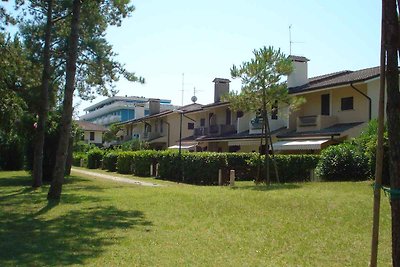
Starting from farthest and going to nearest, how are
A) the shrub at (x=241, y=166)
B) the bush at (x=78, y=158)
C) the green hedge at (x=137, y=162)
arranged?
1. the bush at (x=78, y=158)
2. the green hedge at (x=137, y=162)
3. the shrub at (x=241, y=166)

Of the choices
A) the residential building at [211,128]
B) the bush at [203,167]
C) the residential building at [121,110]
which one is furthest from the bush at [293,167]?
the residential building at [121,110]

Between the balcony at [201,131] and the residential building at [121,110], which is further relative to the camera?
the residential building at [121,110]

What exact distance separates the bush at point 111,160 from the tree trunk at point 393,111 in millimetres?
37322

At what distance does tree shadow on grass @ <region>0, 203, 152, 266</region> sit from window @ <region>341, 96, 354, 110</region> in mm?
19211

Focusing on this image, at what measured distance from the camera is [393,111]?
14.5ft

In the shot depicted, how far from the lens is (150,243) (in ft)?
27.8

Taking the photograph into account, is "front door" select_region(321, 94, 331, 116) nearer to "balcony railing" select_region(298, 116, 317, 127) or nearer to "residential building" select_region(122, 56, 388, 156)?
"residential building" select_region(122, 56, 388, 156)

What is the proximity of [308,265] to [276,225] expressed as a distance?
3.19 metres

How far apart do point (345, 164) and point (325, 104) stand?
10878 mm

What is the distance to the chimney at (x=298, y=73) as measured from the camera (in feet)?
111

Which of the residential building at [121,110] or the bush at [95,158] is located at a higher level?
the residential building at [121,110]

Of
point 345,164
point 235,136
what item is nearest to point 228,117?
point 235,136

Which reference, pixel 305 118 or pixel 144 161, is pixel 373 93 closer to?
pixel 305 118

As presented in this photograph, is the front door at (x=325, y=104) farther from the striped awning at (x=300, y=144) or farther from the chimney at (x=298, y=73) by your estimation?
the chimney at (x=298, y=73)
